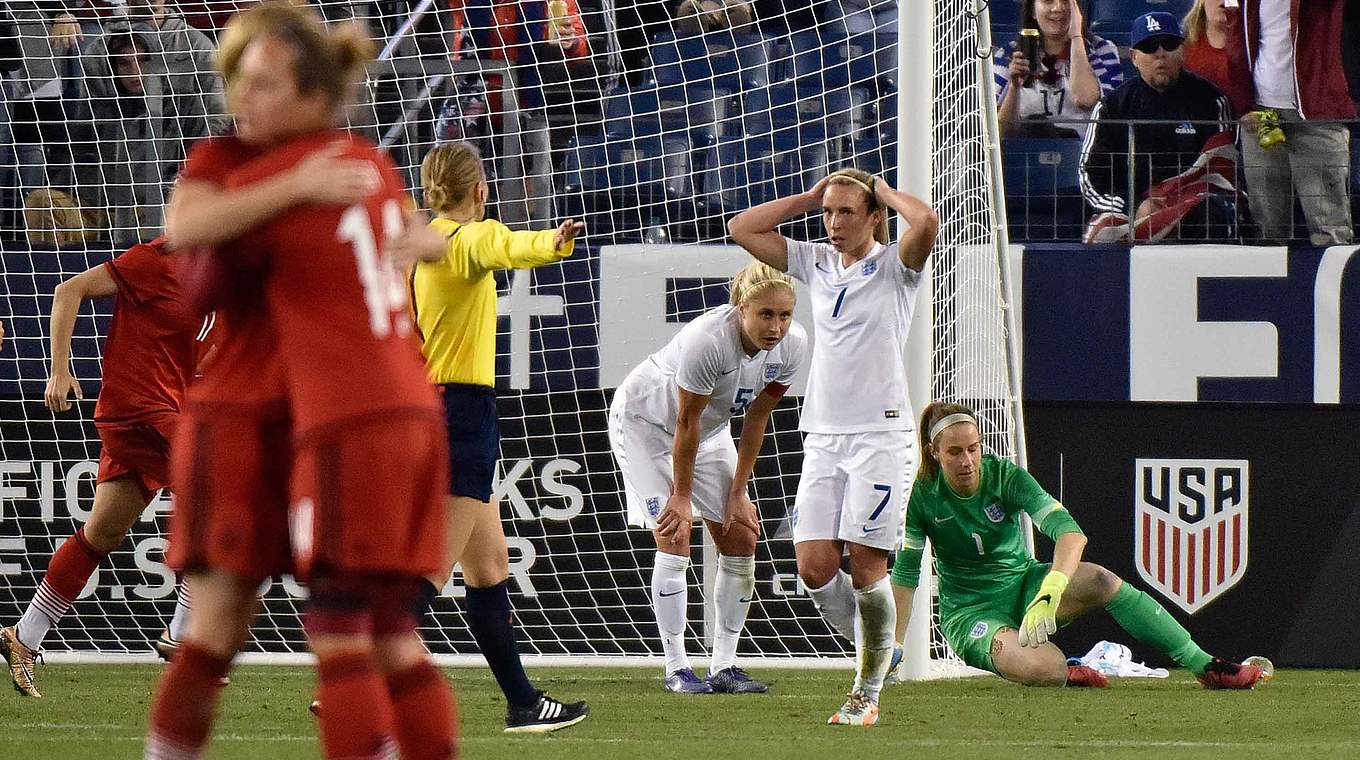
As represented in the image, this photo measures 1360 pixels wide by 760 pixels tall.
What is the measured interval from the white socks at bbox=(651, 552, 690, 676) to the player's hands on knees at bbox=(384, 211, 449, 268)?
12.1 ft

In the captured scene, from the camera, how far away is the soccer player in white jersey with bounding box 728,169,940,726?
16.2 ft

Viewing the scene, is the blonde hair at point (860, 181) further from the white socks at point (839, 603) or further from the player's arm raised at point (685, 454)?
the white socks at point (839, 603)

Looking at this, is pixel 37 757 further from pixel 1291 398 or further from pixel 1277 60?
pixel 1277 60

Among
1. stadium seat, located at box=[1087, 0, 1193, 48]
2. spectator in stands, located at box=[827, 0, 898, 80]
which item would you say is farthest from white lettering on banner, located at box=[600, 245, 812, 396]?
stadium seat, located at box=[1087, 0, 1193, 48]

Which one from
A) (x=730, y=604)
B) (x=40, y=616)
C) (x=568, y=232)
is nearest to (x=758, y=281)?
(x=730, y=604)

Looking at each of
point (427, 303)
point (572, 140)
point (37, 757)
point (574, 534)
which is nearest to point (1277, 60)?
point (572, 140)

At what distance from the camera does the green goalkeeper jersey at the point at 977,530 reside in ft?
19.9

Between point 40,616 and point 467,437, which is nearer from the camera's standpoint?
point 467,437

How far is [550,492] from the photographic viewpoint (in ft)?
24.8

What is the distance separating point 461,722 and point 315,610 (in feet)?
9.15

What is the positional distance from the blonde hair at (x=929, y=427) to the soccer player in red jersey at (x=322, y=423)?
3533 mm

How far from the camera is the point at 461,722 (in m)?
5.09

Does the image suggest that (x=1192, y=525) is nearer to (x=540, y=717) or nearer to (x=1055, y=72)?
(x=1055, y=72)

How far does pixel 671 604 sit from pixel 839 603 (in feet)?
2.47
